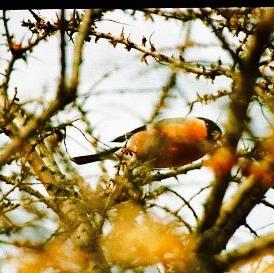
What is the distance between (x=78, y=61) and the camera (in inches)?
74.4

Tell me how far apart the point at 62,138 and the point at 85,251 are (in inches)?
24.6

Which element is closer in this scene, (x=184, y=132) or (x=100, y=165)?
(x=100, y=165)

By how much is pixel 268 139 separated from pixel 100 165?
5.78 feet

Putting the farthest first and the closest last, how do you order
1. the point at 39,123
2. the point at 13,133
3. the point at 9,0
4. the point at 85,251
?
the point at 13,133, the point at 85,251, the point at 39,123, the point at 9,0

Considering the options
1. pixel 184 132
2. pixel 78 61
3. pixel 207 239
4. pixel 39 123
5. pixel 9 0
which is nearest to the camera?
pixel 9 0

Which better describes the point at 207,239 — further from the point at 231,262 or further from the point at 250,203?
the point at 250,203

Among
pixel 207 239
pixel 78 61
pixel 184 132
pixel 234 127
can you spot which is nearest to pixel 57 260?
pixel 207 239

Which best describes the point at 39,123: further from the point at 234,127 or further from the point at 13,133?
the point at 13,133

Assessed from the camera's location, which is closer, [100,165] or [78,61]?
[78,61]


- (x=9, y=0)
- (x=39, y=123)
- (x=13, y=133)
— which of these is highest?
(x=13, y=133)

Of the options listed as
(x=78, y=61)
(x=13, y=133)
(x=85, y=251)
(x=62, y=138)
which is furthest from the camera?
(x=13, y=133)

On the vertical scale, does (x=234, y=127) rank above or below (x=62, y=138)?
below

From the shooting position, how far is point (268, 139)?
1350mm

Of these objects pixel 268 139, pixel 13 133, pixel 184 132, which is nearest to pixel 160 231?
pixel 268 139
